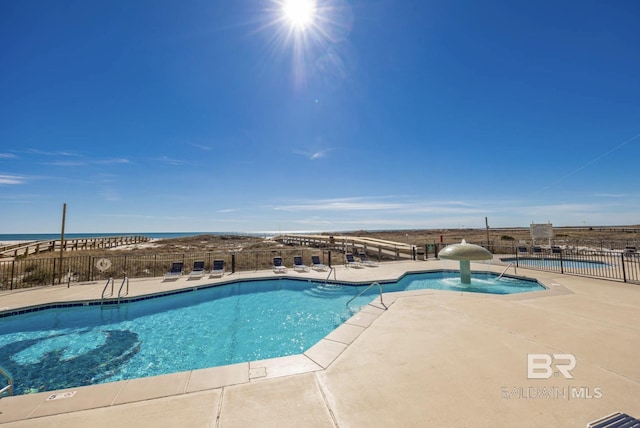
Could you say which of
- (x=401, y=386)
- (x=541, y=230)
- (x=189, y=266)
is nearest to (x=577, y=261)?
(x=541, y=230)

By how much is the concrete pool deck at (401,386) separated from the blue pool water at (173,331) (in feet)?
6.52

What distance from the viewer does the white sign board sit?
13.5 meters

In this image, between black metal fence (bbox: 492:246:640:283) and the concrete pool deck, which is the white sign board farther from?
the concrete pool deck

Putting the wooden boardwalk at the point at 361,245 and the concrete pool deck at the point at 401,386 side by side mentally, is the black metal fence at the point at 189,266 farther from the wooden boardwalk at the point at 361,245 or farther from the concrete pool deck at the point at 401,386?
the concrete pool deck at the point at 401,386

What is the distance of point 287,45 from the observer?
980cm

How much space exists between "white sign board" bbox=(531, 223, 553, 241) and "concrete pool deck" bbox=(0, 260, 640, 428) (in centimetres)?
977

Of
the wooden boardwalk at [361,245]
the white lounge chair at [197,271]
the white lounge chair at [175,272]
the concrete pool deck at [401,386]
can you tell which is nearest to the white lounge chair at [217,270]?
the white lounge chair at [197,271]

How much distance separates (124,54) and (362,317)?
40.1 ft

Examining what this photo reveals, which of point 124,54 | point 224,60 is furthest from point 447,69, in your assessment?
point 124,54

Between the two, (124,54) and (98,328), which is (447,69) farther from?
(98,328)

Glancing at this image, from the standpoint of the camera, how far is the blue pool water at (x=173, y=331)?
5.14m

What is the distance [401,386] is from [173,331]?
6.51m

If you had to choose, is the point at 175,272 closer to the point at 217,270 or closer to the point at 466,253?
the point at 217,270

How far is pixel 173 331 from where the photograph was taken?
6984 mm
